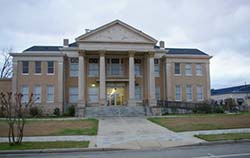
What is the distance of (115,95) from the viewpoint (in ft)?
132

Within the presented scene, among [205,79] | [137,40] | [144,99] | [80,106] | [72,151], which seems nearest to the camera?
[72,151]

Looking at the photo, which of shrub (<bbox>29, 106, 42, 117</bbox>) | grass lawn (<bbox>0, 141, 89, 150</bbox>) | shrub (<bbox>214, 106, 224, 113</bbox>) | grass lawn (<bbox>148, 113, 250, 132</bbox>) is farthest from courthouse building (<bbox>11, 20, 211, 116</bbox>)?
grass lawn (<bbox>0, 141, 89, 150</bbox>)

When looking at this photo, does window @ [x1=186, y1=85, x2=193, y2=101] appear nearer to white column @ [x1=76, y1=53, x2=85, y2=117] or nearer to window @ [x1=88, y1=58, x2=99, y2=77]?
window @ [x1=88, y1=58, x2=99, y2=77]

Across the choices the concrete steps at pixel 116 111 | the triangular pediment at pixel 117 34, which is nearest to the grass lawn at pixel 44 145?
the concrete steps at pixel 116 111

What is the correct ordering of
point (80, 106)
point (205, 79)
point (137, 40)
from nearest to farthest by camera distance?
point (80, 106), point (137, 40), point (205, 79)

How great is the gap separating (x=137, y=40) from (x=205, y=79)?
12940 millimetres

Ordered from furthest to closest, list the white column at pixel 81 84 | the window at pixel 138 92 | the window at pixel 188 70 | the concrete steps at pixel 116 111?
the window at pixel 188 70 → the window at pixel 138 92 → the white column at pixel 81 84 → the concrete steps at pixel 116 111

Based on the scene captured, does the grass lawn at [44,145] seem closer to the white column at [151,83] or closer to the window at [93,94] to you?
the white column at [151,83]

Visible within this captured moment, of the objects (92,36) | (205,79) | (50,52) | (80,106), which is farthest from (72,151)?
(205,79)

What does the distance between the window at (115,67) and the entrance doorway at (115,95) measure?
2097mm

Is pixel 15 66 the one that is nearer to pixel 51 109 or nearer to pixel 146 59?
Answer: pixel 51 109

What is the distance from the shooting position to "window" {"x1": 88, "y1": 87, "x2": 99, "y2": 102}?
39.6 metres

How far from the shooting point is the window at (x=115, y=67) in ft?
132

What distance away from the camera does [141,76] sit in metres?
41.0
